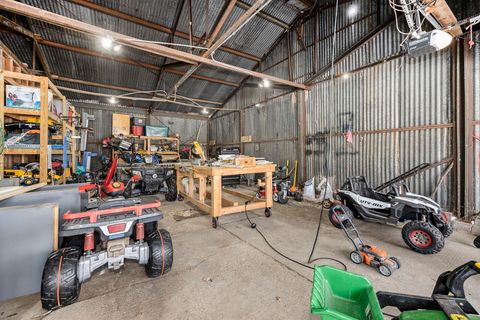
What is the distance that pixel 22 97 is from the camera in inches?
113

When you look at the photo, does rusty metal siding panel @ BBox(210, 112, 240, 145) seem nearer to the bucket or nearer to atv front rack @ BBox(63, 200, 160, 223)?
the bucket

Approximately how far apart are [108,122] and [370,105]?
11022 mm

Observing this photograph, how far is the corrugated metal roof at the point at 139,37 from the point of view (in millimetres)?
5141

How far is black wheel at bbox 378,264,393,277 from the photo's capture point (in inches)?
77.3

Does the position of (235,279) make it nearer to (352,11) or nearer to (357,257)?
(357,257)

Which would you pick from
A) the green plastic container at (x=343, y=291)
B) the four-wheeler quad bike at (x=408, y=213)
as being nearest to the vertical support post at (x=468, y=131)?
the four-wheeler quad bike at (x=408, y=213)

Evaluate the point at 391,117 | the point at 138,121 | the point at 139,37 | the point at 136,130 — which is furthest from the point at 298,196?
the point at 138,121

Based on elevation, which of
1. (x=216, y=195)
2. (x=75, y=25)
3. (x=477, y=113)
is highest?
(x=75, y=25)

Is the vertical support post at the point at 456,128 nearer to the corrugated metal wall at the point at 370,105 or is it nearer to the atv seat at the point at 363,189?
the corrugated metal wall at the point at 370,105

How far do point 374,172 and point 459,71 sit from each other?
7.94ft

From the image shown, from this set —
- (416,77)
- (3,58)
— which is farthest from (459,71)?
(3,58)

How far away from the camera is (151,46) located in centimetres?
399

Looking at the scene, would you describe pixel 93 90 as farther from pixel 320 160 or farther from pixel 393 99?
pixel 393 99

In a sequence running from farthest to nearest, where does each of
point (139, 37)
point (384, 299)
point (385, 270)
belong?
1. point (139, 37)
2. point (385, 270)
3. point (384, 299)
